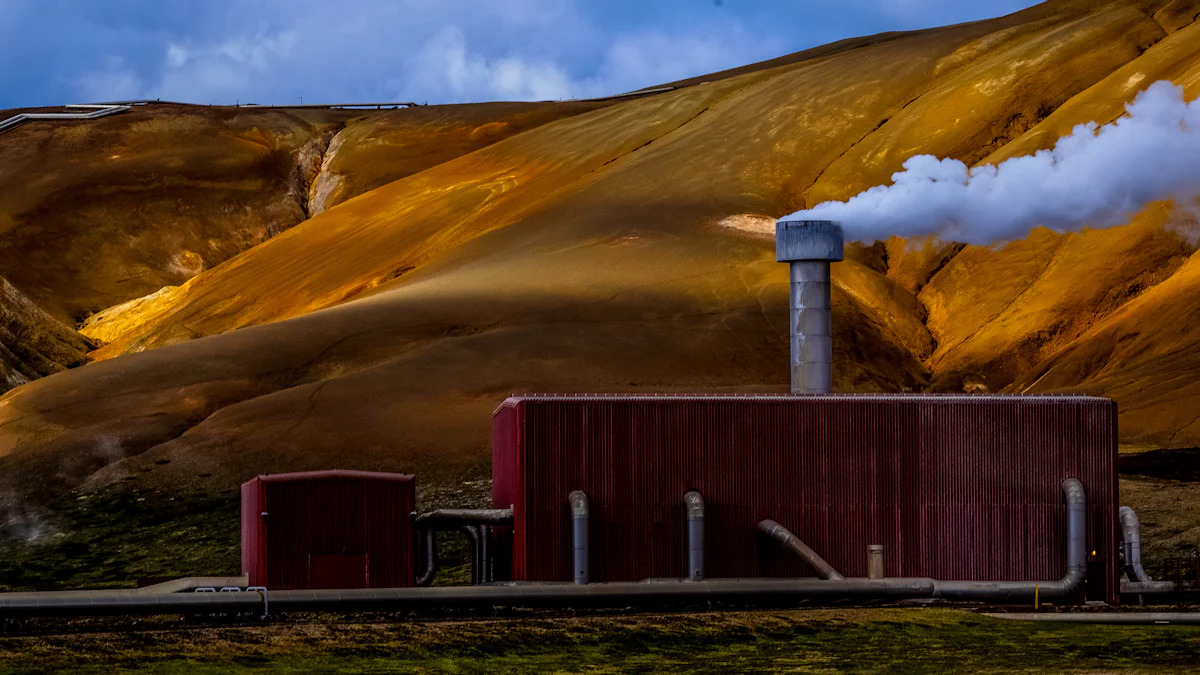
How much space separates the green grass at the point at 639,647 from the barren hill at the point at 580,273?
31159mm

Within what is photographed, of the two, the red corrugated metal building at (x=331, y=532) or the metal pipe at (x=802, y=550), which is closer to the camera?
the red corrugated metal building at (x=331, y=532)

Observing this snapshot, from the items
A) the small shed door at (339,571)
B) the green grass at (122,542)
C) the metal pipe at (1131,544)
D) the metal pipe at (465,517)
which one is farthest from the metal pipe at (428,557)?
the metal pipe at (1131,544)

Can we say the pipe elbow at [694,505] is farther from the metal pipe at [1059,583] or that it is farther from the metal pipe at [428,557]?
the metal pipe at [428,557]

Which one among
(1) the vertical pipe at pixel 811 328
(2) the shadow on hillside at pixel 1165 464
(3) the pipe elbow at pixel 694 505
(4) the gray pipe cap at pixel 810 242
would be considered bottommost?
(3) the pipe elbow at pixel 694 505

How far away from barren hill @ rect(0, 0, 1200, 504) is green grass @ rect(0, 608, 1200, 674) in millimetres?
31159

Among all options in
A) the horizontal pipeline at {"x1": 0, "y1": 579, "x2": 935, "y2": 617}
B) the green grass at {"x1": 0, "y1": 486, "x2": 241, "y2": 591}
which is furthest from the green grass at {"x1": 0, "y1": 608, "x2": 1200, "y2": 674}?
the green grass at {"x1": 0, "y1": 486, "x2": 241, "y2": 591}

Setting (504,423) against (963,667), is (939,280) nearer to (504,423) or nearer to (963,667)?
(504,423)

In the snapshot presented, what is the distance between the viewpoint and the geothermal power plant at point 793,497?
4541cm

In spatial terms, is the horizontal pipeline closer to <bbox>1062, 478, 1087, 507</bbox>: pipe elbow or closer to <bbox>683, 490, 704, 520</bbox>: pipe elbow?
<bbox>683, 490, 704, 520</bbox>: pipe elbow

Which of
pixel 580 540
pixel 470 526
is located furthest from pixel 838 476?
pixel 470 526

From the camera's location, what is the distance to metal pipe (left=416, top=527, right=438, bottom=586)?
45.8 meters

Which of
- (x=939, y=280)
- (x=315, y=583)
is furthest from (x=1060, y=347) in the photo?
(x=315, y=583)

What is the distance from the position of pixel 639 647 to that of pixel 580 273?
60802 mm

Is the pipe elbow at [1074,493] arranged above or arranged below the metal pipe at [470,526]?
above
